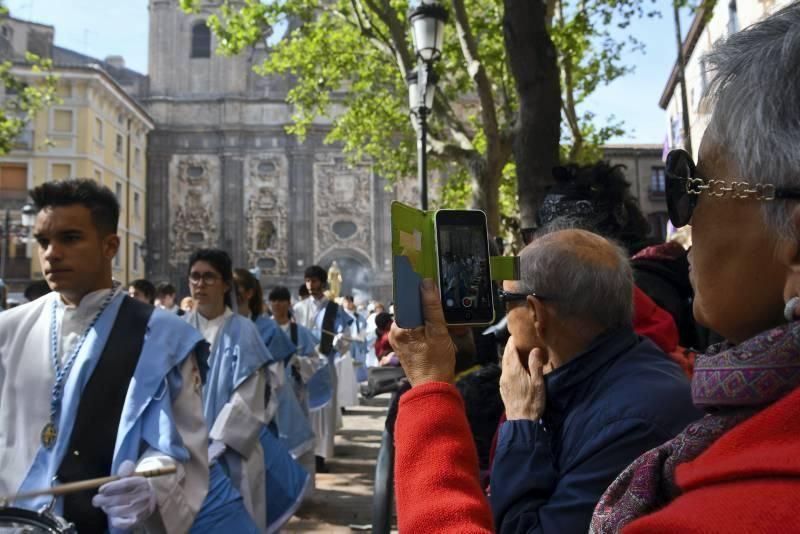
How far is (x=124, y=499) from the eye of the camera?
2.87m

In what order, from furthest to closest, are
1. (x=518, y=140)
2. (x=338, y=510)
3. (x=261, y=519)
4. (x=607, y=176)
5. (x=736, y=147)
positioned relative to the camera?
1. (x=338, y=510)
2. (x=518, y=140)
3. (x=261, y=519)
4. (x=607, y=176)
5. (x=736, y=147)

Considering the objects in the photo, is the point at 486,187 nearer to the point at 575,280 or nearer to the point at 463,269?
the point at 575,280

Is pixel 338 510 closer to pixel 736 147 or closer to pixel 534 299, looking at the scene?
pixel 534 299

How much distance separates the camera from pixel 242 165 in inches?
→ 1693

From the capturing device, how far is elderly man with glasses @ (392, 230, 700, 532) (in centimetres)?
165

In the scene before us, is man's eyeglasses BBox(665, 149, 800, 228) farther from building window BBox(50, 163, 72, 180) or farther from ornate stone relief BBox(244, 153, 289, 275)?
ornate stone relief BBox(244, 153, 289, 275)

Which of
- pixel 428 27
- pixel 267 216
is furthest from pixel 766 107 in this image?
pixel 267 216

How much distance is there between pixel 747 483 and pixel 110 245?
3058 mm

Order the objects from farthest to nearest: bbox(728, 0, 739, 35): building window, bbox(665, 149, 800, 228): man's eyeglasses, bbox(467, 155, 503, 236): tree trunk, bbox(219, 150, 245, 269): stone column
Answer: bbox(219, 150, 245, 269): stone column → bbox(728, 0, 739, 35): building window → bbox(467, 155, 503, 236): tree trunk → bbox(665, 149, 800, 228): man's eyeglasses

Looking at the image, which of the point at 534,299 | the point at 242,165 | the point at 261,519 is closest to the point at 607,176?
the point at 534,299

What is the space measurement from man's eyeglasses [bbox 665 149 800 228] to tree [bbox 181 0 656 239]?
5.27m

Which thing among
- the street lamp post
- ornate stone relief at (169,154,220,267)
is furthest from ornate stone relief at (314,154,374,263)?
the street lamp post

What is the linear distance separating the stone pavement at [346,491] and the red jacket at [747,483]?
19.9ft

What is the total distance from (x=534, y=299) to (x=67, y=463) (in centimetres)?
188
